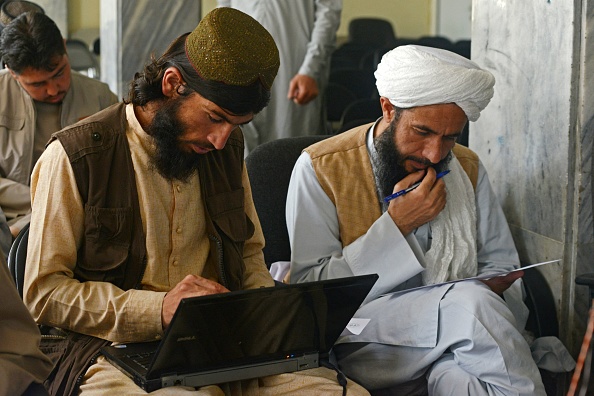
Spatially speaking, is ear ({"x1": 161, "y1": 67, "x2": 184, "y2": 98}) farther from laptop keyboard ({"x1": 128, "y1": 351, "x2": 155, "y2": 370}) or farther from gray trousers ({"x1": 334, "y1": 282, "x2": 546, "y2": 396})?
gray trousers ({"x1": 334, "y1": 282, "x2": 546, "y2": 396})

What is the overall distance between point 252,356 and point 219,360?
0.09 m

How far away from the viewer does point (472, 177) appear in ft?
10.2

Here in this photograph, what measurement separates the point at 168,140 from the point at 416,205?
0.88 m

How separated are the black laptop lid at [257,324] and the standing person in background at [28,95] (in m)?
1.99

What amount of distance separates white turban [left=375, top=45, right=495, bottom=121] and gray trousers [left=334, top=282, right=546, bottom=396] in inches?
23.6

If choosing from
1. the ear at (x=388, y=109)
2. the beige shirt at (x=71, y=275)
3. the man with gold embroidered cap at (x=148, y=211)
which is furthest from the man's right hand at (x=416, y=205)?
the beige shirt at (x=71, y=275)

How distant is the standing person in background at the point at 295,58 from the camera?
4680 mm

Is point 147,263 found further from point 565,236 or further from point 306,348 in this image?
point 565,236

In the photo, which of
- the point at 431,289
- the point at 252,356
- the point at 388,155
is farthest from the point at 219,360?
the point at 388,155

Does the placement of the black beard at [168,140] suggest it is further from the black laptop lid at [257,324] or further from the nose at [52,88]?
the nose at [52,88]

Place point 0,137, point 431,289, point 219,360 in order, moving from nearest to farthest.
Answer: point 219,360, point 431,289, point 0,137

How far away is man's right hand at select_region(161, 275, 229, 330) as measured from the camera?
86.4 inches

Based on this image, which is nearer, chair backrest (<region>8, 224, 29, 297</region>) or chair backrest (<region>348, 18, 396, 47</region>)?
chair backrest (<region>8, 224, 29, 297</region>)

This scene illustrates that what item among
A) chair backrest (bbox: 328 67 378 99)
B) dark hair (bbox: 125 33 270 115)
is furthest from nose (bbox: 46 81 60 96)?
chair backrest (bbox: 328 67 378 99)
